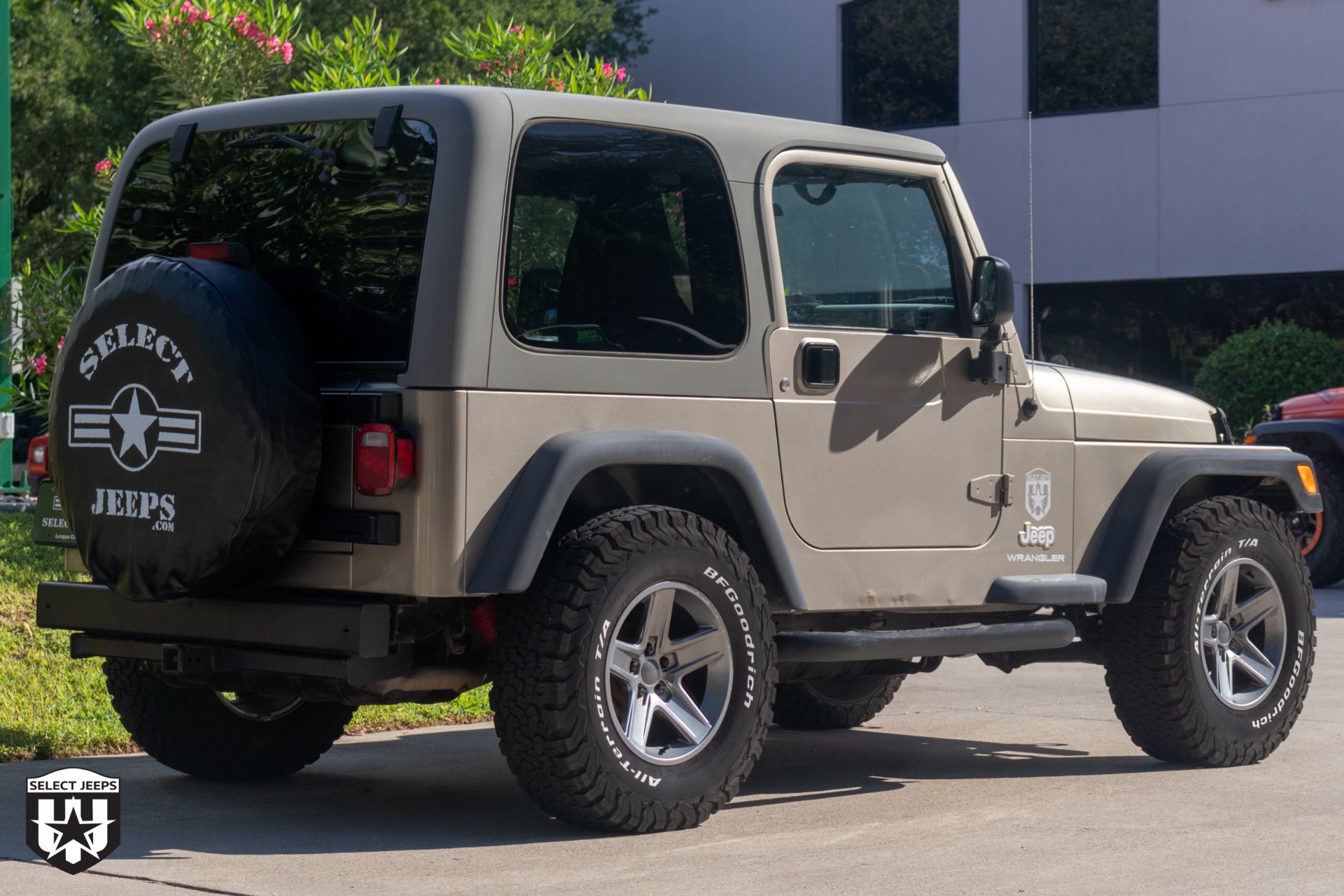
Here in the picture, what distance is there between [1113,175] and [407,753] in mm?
17720

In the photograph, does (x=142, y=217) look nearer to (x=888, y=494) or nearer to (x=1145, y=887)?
(x=888, y=494)

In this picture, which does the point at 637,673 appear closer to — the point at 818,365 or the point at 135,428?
the point at 818,365

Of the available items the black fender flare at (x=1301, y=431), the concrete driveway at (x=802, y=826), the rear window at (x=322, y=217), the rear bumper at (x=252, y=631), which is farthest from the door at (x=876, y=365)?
the black fender flare at (x=1301, y=431)

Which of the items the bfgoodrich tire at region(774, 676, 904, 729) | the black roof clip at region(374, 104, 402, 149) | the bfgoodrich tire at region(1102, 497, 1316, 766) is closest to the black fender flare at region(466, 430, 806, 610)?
the black roof clip at region(374, 104, 402, 149)

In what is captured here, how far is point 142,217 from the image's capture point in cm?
618

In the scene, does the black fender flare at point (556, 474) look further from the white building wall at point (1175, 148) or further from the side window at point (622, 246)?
the white building wall at point (1175, 148)

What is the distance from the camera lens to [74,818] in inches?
220

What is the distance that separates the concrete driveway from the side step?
1.63 ft

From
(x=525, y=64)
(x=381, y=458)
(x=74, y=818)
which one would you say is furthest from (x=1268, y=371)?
(x=74, y=818)

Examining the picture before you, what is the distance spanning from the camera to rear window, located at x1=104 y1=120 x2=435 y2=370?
534 cm

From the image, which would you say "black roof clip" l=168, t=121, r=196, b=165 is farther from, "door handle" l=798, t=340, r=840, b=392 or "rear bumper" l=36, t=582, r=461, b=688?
"door handle" l=798, t=340, r=840, b=392

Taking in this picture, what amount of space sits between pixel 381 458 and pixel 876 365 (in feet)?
5.92

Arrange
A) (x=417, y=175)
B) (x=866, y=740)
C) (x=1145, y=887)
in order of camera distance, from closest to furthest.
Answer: (x=1145, y=887)
(x=417, y=175)
(x=866, y=740)

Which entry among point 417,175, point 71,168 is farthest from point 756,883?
point 71,168
